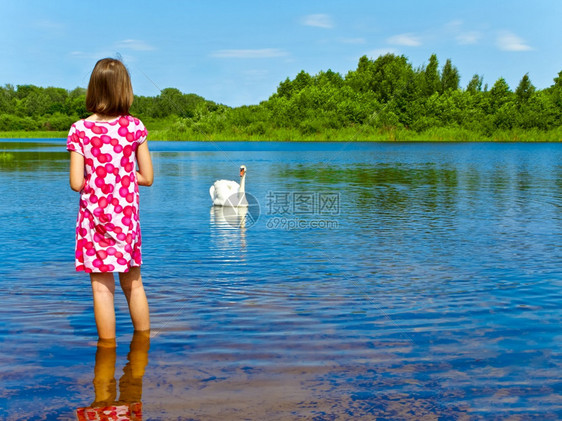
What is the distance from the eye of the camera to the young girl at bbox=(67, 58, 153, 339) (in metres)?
5.06

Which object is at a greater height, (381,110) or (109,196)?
(381,110)

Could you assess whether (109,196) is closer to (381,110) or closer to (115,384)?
(115,384)

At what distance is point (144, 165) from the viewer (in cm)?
533

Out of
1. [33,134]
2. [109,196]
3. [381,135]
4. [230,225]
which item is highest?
[33,134]

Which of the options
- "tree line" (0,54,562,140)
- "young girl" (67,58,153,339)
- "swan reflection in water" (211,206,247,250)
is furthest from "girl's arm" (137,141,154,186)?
"tree line" (0,54,562,140)

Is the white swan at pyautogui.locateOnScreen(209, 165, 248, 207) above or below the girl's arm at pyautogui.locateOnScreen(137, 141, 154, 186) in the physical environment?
below

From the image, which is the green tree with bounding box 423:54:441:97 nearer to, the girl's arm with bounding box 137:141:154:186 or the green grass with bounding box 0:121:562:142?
the green grass with bounding box 0:121:562:142

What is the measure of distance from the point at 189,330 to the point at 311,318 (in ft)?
4.32

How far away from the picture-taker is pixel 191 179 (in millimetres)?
30406

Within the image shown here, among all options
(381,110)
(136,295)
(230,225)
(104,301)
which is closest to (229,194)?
(230,225)

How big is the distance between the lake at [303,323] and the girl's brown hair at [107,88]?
2.11m

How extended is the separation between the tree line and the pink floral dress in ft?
299

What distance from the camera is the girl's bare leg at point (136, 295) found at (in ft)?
18.2

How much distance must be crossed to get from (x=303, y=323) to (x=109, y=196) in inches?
97.4
